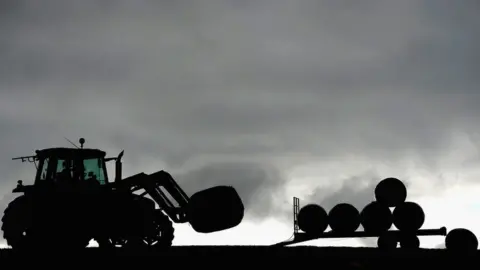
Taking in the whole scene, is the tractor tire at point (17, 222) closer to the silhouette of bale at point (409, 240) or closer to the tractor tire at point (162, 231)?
Answer: the tractor tire at point (162, 231)

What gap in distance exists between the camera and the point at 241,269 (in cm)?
1659

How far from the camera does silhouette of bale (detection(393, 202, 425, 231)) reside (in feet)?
93.0

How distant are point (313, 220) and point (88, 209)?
9.57 m

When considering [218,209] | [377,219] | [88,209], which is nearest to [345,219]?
[377,219]

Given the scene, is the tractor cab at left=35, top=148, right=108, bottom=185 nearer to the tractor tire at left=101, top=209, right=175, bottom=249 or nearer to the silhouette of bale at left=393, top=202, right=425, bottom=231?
the tractor tire at left=101, top=209, right=175, bottom=249

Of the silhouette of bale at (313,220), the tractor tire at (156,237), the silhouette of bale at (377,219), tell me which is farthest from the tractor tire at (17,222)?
the silhouette of bale at (377,219)

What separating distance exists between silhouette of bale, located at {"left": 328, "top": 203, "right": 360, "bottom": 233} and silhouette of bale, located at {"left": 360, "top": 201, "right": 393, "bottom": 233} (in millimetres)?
363

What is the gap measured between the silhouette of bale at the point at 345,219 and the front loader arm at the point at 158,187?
647 cm

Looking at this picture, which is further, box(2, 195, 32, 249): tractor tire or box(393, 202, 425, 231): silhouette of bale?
box(393, 202, 425, 231): silhouette of bale

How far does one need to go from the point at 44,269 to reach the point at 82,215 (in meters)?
7.05

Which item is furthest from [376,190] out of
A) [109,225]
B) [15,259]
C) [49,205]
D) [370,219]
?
[15,259]

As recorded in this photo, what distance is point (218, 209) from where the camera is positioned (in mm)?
23438

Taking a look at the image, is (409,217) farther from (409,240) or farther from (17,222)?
(17,222)

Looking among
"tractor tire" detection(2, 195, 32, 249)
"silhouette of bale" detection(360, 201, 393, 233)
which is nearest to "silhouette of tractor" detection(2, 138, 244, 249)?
"tractor tire" detection(2, 195, 32, 249)
